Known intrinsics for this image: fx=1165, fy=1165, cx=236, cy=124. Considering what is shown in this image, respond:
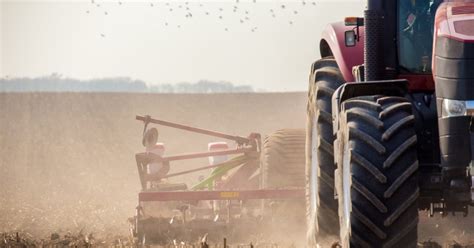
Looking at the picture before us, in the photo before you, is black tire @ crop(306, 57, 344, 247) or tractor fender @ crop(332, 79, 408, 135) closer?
tractor fender @ crop(332, 79, 408, 135)

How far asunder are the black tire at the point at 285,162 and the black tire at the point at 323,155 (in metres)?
3.76

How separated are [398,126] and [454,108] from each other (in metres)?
0.47

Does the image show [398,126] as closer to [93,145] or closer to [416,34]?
[416,34]

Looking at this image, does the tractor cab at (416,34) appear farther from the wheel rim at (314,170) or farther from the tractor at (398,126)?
the wheel rim at (314,170)

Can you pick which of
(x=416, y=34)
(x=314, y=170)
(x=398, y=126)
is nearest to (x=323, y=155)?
(x=314, y=170)

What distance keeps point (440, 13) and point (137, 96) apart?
27883mm

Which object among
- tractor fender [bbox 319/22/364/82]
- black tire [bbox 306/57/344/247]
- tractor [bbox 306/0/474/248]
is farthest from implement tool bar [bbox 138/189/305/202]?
tractor [bbox 306/0/474/248]

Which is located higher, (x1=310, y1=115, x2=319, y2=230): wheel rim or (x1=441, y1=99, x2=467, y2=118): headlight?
(x1=441, y1=99, x2=467, y2=118): headlight

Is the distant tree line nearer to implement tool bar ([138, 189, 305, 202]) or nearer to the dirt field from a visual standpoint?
the dirt field

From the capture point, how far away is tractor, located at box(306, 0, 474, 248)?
271 inches

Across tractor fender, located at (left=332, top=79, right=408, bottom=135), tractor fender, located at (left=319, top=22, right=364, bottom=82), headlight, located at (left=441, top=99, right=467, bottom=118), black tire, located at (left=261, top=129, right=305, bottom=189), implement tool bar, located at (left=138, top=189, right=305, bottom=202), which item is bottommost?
implement tool bar, located at (left=138, top=189, right=305, bottom=202)

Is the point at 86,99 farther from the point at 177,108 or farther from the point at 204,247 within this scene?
the point at 204,247

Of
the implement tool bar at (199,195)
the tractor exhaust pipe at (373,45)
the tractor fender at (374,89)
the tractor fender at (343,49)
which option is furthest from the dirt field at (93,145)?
the tractor fender at (374,89)

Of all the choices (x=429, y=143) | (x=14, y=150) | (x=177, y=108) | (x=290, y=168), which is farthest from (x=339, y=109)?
(x=177, y=108)
